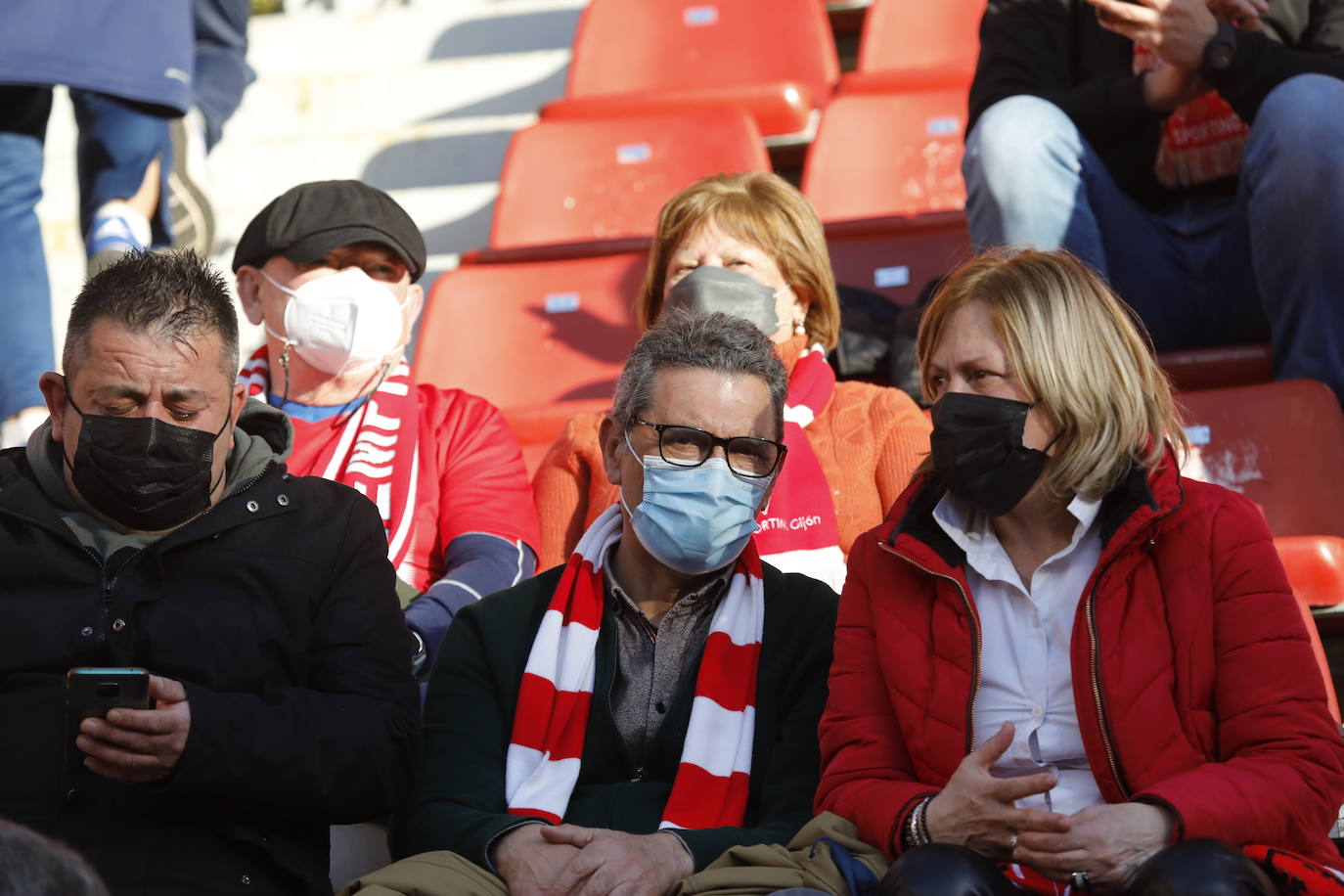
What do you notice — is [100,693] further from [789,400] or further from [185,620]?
[789,400]

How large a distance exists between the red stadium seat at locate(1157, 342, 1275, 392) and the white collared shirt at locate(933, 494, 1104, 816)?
4.19 feet

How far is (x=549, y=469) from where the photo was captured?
3312 millimetres

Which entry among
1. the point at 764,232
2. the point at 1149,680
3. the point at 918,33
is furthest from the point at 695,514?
the point at 918,33

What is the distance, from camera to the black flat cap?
133 inches

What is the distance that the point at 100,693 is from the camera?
2.05 m

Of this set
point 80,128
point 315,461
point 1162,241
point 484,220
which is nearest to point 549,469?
point 315,461

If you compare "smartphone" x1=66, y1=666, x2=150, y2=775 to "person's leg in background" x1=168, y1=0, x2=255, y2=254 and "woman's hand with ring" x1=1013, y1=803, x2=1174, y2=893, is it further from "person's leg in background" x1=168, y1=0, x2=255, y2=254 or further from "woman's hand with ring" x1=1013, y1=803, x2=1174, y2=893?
"person's leg in background" x1=168, y1=0, x2=255, y2=254

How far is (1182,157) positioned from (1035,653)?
186cm

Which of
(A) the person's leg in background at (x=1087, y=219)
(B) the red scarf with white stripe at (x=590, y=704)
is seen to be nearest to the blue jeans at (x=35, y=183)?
(B) the red scarf with white stripe at (x=590, y=704)

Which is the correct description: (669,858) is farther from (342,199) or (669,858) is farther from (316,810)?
(342,199)

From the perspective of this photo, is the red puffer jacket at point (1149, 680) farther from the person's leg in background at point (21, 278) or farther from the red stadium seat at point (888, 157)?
the red stadium seat at point (888, 157)

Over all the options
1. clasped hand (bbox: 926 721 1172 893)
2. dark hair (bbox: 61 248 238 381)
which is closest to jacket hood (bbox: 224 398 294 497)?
dark hair (bbox: 61 248 238 381)

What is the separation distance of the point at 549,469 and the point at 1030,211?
3.85 ft

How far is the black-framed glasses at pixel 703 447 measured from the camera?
254cm
